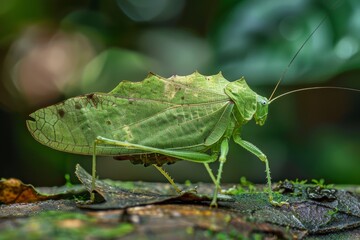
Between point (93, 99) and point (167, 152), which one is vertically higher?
point (93, 99)

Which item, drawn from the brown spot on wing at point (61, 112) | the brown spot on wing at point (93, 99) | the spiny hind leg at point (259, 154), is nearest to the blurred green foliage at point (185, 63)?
the spiny hind leg at point (259, 154)

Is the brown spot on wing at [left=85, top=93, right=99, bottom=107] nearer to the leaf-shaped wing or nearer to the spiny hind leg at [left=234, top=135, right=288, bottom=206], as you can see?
the leaf-shaped wing

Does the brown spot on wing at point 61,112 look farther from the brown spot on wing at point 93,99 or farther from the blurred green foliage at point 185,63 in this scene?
the blurred green foliage at point 185,63

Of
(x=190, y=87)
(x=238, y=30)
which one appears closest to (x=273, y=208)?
(x=190, y=87)

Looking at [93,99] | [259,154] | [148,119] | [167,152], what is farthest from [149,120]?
[259,154]

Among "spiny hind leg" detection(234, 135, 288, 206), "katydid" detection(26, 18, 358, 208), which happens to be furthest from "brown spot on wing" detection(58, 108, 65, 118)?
"spiny hind leg" detection(234, 135, 288, 206)

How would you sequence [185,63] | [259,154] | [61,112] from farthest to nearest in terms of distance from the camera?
[185,63] < [259,154] < [61,112]

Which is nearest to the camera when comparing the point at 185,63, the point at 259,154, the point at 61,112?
the point at 61,112

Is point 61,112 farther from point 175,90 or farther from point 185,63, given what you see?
point 185,63

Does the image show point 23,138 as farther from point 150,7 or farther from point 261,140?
point 261,140
